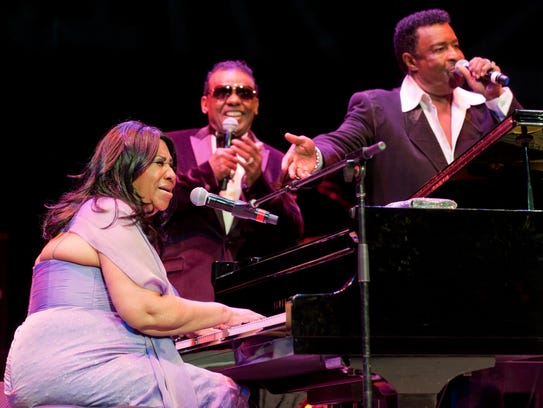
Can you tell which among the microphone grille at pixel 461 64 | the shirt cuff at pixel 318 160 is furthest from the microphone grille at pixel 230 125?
the microphone grille at pixel 461 64

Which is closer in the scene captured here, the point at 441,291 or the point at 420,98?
the point at 441,291

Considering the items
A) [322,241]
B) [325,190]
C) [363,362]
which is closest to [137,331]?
[322,241]

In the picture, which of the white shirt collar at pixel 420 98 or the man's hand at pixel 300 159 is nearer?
the man's hand at pixel 300 159

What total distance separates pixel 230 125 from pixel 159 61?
1.51 meters

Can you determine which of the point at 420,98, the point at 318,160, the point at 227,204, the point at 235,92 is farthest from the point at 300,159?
the point at 235,92

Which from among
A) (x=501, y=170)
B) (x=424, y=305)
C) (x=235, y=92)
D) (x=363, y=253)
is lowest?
(x=424, y=305)

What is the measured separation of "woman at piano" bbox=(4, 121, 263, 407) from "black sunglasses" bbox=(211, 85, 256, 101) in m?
1.69

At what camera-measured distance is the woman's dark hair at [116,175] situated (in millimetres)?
3314

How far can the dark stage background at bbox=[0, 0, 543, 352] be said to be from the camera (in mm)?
5898

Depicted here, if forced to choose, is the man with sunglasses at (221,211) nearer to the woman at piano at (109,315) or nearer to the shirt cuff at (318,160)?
the shirt cuff at (318,160)

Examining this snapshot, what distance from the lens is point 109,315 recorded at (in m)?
3.17

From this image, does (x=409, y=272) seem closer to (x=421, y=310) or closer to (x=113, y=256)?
(x=421, y=310)

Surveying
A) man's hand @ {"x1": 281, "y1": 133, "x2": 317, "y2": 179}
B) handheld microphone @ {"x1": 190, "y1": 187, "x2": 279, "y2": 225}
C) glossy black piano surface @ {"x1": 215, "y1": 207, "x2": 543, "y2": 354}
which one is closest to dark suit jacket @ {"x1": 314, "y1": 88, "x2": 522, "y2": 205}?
man's hand @ {"x1": 281, "y1": 133, "x2": 317, "y2": 179}

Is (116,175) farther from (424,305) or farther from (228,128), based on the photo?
(228,128)
